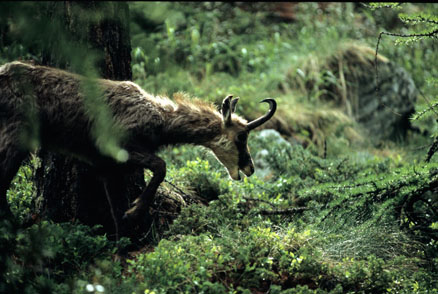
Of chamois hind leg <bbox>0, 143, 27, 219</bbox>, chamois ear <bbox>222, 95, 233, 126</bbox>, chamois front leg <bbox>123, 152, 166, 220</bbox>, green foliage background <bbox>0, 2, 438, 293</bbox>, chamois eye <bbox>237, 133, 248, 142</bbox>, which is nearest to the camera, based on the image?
green foliage background <bbox>0, 2, 438, 293</bbox>

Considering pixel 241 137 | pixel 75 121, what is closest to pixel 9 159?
pixel 75 121

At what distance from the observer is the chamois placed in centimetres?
447

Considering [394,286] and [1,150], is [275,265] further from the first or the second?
[1,150]

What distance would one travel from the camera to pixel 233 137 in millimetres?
5652

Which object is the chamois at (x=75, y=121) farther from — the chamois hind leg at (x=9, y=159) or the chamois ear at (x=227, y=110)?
the chamois ear at (x=227, y=110)

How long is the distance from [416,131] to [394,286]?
8.06 m

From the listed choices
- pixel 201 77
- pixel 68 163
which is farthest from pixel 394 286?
pixel 201 77

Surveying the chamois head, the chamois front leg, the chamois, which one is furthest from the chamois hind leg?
the chamois head

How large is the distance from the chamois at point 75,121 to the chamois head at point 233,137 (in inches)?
15.2

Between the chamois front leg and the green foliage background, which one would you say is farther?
the chamois front leg

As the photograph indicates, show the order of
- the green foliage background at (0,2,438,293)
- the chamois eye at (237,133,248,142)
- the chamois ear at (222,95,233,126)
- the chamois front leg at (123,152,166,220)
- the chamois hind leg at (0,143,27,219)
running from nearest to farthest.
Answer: the green foliage background at (0,2,438,293), the chamois hind leg at (0,143,27,219), the chamois front leg at (123,152,166,220), the chamois ear at (222,95,233,126), the chamois eye at (237,133,248,142)

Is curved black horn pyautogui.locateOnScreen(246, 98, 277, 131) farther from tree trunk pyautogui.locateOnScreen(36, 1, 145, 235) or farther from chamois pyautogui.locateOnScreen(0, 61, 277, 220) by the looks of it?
tree trunk pyautogui.locateOnScreen(36, 1, 145, 235)

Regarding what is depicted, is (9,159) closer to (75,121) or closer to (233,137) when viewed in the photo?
(75,121)

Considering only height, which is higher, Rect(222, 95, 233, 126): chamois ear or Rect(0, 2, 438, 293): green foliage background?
Rect(222, 95, 233, 126): chamois ear
